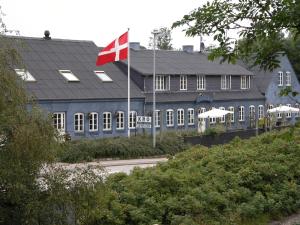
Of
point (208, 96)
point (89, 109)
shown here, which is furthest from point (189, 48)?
point (89, 109)

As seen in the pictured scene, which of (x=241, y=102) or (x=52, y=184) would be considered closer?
(x=52, y=184)

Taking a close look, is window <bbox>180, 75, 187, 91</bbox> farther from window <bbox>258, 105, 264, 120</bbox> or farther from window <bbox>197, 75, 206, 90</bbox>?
window <bbox>258, 105, 264, 120</bbox>

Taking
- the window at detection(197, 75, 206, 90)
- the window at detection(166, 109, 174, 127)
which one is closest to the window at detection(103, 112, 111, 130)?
the window at detection(166, 109, 174, 127)

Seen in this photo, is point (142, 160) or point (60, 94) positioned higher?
point (60, 94)

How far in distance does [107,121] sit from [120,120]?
3.85ft

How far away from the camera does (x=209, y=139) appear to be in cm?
4203

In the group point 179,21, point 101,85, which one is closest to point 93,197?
point 179,21

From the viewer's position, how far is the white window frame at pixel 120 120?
42.9m

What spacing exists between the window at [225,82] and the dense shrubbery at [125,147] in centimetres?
1484

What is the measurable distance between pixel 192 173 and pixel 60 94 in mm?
25285

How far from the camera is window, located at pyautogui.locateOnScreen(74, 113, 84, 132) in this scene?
40375mm

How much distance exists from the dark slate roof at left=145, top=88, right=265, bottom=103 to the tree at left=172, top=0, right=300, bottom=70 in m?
37.9

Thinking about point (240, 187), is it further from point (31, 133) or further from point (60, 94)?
point (60, 94)

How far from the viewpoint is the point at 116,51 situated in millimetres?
36781
